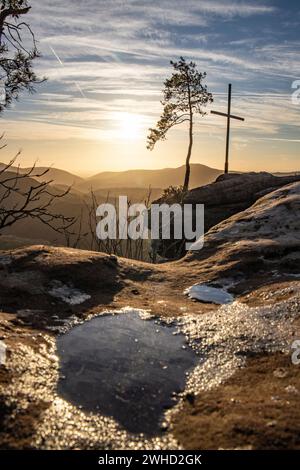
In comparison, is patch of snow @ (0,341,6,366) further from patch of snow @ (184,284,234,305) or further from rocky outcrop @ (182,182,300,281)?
rocky outcrop @ (182,182,300,281)

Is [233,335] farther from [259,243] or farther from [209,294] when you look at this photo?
[259,243]

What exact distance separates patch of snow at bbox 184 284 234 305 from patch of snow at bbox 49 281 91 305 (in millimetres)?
1454

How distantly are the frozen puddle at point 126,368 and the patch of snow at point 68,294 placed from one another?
2.52ft

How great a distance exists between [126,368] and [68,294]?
2217 mm

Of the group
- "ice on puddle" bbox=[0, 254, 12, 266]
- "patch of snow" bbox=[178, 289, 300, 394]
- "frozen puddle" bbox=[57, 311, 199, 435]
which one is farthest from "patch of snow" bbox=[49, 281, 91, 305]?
"patch of snow" bbox=[178, 289, 300, 394]

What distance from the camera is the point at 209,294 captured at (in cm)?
615

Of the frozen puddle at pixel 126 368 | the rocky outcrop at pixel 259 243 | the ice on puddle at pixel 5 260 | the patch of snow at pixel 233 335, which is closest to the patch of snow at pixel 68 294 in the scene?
the frozen puddle at pixel 126 368

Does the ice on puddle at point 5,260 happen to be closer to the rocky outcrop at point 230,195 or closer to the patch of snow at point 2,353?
the patch of snow at point 2,353

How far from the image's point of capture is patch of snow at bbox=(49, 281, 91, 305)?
564cm

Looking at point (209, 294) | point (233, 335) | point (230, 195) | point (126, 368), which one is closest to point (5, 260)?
point (209, 294)

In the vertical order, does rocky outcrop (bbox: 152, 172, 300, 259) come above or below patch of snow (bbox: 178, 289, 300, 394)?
above

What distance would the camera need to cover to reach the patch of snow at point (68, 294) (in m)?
5.64
